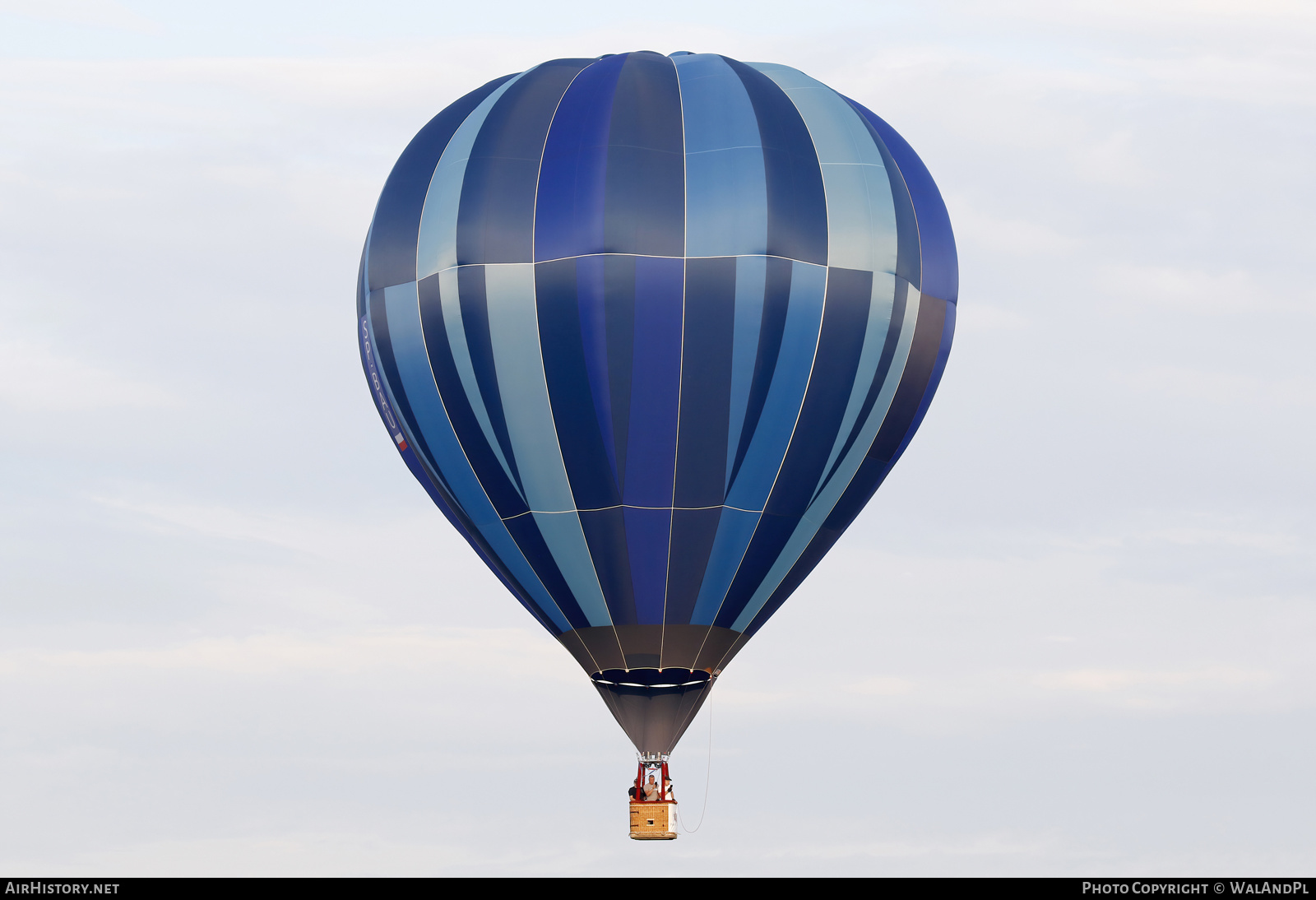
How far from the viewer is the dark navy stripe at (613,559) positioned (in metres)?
25.6

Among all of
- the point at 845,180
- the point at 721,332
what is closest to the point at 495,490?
the point at 721,332

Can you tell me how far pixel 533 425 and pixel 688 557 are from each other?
2.15 m

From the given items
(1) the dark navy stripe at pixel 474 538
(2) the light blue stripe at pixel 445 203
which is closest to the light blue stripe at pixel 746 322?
(2) the light blue stripe at pixel 445 203

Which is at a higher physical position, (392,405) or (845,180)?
(845,180)

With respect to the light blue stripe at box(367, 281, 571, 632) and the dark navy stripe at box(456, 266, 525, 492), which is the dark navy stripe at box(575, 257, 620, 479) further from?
the light blue stripe at box(367, 281, 571, 632)

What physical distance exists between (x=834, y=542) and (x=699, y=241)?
413 cm

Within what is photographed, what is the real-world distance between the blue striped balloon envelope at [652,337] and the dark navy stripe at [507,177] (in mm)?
29

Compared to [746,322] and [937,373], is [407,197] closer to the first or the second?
[746,322]

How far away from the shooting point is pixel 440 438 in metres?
26.3

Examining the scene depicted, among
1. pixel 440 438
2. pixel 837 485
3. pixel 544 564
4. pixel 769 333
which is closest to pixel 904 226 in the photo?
pixel 769 333

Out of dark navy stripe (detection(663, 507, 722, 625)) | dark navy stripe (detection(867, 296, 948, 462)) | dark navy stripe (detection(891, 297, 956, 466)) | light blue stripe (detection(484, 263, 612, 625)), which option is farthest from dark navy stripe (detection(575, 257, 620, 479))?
dark navy stripe (detection(891, 297, 956, 466))

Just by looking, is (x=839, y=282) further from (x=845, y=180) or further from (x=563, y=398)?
(x=563, y=398)

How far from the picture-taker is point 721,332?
2512cm

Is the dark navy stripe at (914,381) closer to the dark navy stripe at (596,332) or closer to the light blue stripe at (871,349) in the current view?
the light blue stripe at (871,349)
